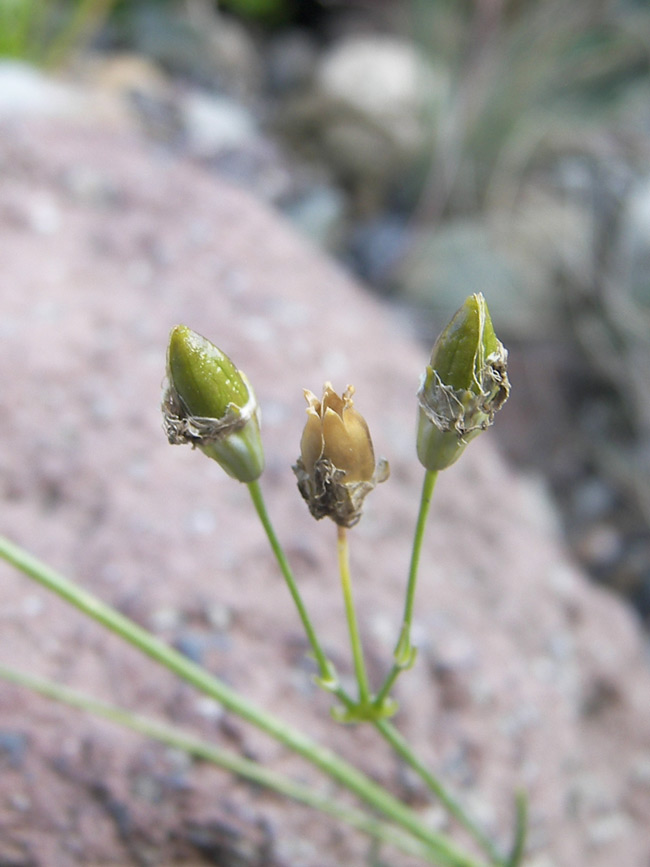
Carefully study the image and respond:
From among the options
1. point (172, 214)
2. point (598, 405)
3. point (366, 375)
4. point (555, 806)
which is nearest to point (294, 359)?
point (366, 375)

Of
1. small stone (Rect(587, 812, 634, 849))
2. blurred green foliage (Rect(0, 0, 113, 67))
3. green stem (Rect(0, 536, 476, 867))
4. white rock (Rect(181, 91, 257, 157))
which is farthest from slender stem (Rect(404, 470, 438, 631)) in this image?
blurred green foliage (Rect(0, 0, 113, 67))

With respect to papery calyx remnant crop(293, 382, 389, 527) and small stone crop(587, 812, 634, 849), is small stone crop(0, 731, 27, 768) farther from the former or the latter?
small stone crop(587, 812, 634, 849)

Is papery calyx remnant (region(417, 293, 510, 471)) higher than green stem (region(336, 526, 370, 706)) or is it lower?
higher

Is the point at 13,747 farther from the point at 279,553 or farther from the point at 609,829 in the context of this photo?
the point at 609,829

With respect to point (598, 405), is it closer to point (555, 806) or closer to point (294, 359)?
point (294, 359)

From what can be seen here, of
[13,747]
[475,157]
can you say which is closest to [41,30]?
[475,157]

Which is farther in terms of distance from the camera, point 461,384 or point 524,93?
point 524,93
